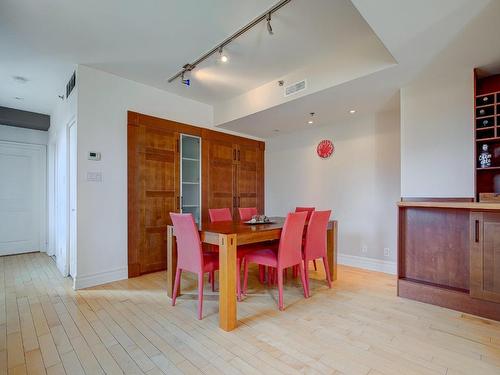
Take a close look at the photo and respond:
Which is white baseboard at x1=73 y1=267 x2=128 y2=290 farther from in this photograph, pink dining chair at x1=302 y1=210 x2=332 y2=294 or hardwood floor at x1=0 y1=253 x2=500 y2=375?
pink dining chair at x1=302 y1=210 x2=332 y2=294

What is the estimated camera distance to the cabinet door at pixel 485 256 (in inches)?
87.7

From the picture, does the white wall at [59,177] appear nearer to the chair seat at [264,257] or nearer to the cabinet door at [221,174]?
the cabinet door at [221,174]

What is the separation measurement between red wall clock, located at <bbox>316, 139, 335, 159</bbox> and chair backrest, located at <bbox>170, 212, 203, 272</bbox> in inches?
115

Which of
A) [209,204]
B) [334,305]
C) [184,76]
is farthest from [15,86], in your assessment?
[334,305]

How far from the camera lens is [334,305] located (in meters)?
2.53

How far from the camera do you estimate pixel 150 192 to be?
3.63m

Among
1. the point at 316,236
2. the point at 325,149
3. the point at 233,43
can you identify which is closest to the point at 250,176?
the point at 325,149

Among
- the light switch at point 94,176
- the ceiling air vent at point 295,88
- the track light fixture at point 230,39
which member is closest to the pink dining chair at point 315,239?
the ceiling air vent at point 295,88

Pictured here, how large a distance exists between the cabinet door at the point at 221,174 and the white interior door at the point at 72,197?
1.83 meters

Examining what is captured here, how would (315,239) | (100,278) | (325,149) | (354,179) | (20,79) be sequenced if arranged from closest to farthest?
(315,239) < (100,278) < (20,79) < (354,179) < (325,149)

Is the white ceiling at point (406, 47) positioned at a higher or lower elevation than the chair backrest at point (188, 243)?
higher

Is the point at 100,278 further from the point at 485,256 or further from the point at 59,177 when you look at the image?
the point at 485,256

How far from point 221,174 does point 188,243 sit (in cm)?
236

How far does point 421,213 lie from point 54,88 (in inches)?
202
